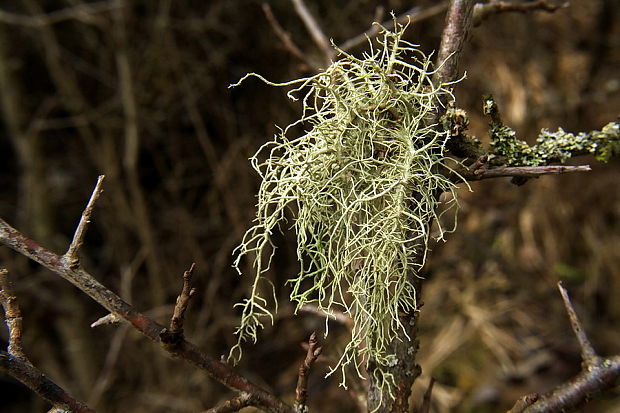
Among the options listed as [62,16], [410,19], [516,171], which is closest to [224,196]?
[62,16]

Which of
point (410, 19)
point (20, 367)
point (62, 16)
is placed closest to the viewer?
point (20, 367)

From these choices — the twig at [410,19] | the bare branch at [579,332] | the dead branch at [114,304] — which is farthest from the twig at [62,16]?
the bare branch at [579,332]

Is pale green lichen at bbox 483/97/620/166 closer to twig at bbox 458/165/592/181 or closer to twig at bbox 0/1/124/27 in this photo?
twig at bbox 458/165/592/181

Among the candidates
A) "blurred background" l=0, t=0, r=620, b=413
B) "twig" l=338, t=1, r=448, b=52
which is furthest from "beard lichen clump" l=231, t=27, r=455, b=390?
"blurred background" l=0, t=0, r=620, b=413

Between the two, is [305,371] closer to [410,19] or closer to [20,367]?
[20,367]

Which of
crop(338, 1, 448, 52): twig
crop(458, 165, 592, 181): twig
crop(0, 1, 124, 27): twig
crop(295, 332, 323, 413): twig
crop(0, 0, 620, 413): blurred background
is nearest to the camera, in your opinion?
crop(458, 165, 592, 181): twig

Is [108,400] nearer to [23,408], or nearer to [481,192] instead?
[23,408]

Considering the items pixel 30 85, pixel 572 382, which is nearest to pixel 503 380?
pixel 572 382
